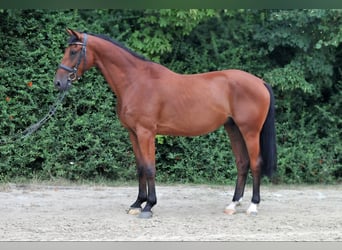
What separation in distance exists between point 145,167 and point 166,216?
607mm

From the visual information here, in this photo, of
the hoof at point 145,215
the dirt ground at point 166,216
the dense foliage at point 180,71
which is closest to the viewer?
the dirt ground at point 166,216

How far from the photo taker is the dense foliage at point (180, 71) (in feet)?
28.1

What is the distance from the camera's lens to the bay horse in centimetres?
557

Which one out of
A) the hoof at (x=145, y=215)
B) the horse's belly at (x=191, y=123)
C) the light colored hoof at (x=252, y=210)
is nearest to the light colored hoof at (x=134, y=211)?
the hoof at (x=145, y=215)

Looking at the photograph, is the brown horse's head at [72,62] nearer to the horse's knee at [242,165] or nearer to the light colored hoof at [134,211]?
the light colored hoof at [134,211]

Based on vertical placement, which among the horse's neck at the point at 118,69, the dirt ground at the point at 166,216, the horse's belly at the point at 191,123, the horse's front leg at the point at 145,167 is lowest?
the dirt ground at the point at 166,216

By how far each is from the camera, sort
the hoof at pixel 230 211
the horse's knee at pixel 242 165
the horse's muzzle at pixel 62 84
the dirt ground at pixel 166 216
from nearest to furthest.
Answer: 1. the dirt ground at pixel 166 216
2. the horse's muzzle at pixel 62 84
3. the hoof at pixel 230 211
4. the horse's knee at pixel 242 165

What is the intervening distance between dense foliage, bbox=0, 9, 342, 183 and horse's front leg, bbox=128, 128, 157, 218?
2.80 m

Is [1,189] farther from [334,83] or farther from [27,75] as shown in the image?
[334,83]

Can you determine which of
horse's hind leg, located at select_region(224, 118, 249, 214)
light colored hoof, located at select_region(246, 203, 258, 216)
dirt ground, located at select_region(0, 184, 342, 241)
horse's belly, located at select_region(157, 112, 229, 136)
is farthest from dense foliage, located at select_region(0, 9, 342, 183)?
horse's belly, located at select_region(157, 112, 229, 136)

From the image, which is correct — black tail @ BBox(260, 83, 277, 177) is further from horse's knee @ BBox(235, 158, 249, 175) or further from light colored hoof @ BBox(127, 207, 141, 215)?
light colored hoof @ BBox(127, 207, 141, 215)

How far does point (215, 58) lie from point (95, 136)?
2469mm

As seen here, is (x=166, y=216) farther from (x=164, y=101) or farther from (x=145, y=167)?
(x=164, y=101)

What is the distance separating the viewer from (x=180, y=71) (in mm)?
9367
